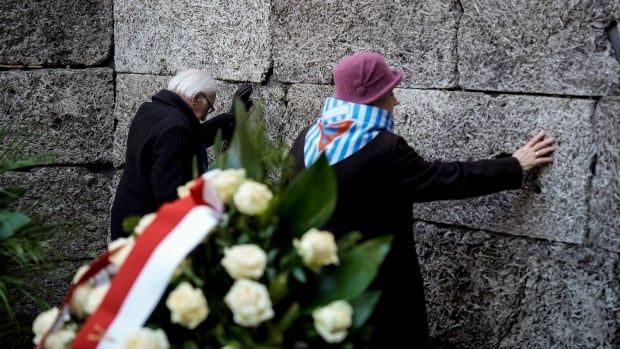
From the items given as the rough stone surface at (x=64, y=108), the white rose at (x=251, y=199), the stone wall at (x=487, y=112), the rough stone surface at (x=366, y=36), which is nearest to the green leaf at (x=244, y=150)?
the white rose at (x=251, y=199)

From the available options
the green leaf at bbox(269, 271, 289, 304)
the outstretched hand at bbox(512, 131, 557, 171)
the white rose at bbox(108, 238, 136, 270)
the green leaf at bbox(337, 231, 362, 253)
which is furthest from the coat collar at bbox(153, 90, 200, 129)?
the green leaf at bbox(269, 271, 289, 304)

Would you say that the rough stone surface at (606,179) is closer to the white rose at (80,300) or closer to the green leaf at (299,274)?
the green leaf at (299,274)

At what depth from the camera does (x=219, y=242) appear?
1839 millimetres

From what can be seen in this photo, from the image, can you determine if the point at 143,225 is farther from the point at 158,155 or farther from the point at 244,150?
the point at 158,155

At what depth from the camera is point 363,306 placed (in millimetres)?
1862

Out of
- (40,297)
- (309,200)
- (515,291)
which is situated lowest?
(40,297)

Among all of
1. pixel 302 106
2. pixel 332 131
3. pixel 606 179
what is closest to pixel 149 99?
pixel 302 106

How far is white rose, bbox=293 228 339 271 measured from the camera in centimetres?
176

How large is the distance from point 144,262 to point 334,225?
1036 mm

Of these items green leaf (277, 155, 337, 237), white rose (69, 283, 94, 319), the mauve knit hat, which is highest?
the mauve knit hat

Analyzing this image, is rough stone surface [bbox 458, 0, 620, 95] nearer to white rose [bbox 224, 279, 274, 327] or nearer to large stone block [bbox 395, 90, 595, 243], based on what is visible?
large stone block [bbox 395, 90, 595, 243]

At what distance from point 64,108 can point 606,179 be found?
3.29 metres

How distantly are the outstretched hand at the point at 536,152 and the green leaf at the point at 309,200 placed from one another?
4.17 ft

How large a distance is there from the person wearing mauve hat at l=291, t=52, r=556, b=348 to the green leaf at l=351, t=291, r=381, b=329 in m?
0.84
